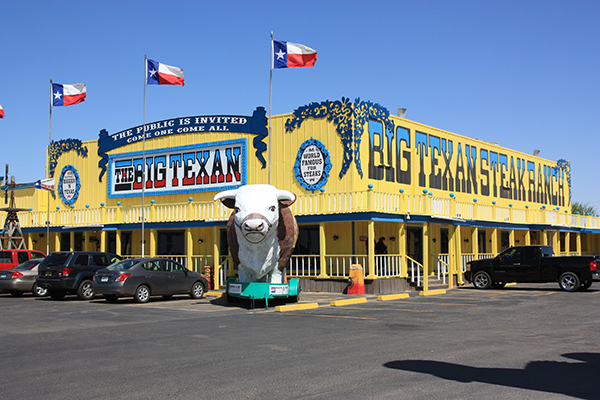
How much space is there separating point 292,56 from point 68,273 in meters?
11.9

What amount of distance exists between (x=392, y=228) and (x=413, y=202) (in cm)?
295

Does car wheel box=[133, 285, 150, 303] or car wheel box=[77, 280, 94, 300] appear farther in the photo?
car wheel box=[77, 280, 94, 300]

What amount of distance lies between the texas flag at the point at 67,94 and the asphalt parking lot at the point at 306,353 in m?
17.0

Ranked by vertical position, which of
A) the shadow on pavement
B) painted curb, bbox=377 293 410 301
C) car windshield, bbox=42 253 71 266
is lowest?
painted curb, bbox=377 293 410 301

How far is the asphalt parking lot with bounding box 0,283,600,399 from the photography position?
6922mm

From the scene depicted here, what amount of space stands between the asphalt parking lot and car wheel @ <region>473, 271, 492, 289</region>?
6.99 m

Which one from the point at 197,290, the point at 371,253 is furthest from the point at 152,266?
the point at 371,253

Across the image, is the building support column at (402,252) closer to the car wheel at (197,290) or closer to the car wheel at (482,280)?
the car wheel at (482,280)

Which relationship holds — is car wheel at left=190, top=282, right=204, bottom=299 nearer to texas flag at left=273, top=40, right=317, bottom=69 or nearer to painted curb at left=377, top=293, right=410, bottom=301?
painted curb at left=377, top=293, right=410, bottom=301

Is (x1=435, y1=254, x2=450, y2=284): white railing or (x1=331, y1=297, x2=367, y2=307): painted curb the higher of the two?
(x1=435, y1=254, x2=450, y2=284): white railing

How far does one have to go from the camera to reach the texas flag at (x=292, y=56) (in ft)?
79.6

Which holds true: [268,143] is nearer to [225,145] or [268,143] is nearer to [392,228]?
[225,145]

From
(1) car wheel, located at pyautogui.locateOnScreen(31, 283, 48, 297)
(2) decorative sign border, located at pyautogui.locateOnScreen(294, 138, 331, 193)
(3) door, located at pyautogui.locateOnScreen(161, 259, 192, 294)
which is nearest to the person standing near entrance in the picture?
(2) decorative sign border, located at pyautogui.locateOnScreen(294, 138, 331, 193)

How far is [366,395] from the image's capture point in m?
6.57
